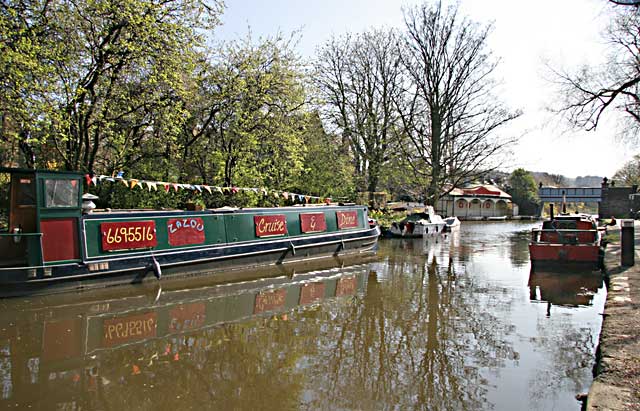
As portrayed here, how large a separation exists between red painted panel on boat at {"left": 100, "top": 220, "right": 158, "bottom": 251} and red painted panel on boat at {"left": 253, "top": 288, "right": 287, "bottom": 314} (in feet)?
9.24

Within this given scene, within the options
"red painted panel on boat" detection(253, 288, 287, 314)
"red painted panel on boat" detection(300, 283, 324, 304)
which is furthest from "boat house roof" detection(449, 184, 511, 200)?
"red painted panel on boat" detection(253, 288, 287, 314)

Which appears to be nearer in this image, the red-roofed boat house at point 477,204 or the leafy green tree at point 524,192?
the red-roofed boat house at point 477,204

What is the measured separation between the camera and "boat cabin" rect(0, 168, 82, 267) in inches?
333

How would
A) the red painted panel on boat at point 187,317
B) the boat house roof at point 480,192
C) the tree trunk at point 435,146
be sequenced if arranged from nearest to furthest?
the red painted panel on boat at point 187,317
the tree trunk at point 435,146
the boat house roof at point 480,192

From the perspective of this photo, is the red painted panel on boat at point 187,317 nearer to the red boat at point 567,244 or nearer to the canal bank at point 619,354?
the canal bank at point 619,354

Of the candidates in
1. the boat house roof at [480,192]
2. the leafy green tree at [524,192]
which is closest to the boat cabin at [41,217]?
the boat house roof at [480,192]

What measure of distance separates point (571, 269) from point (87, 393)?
11406 millimetres

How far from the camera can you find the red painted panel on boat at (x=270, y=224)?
12.6 meters

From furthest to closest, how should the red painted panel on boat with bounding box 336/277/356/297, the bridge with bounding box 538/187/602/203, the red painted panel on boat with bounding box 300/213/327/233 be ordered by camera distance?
the bridge with bounding box 538/187/602/203
the red painted panel on boat with bounding box 300/213/327/233
the red painted panel on boat with bounding box 336/277/356/297

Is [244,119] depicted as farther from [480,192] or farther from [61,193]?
[480,192]

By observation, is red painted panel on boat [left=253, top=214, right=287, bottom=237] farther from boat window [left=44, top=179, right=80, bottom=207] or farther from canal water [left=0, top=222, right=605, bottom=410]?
boat window [left=44, top=179, right=80, bottom=207]

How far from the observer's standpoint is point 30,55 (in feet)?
32.2

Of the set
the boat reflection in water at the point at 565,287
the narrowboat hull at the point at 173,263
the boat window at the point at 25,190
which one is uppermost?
the boat window at the point at 25,190

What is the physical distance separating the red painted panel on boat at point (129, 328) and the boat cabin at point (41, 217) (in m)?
2.18
